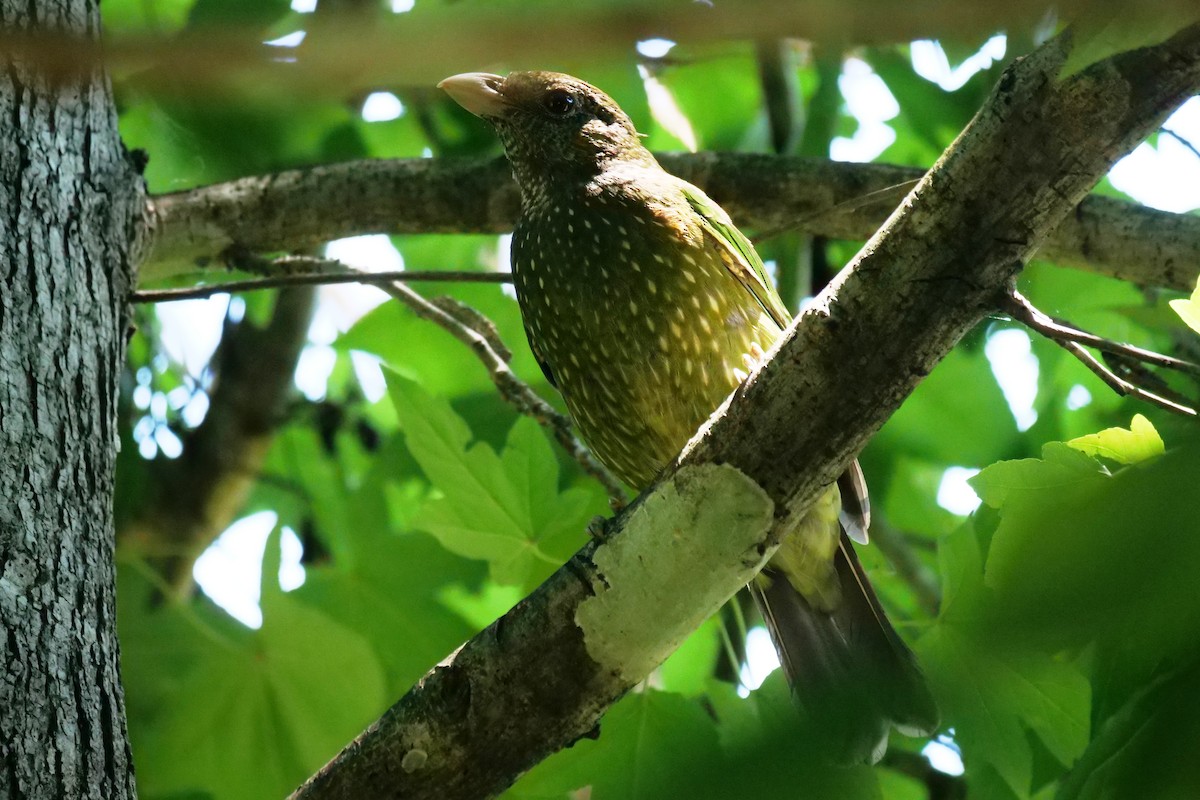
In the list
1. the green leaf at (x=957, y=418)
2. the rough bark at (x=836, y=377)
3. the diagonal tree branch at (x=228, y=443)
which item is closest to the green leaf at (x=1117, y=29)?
the rough bark at (x=836, y=377)

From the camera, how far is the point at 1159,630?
584 mm

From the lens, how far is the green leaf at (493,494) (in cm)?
274

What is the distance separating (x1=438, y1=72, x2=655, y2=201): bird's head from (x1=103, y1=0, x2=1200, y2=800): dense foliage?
158 mm

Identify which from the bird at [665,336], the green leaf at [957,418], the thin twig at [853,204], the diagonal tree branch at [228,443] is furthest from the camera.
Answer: the diagonal tree branch at [228,443]

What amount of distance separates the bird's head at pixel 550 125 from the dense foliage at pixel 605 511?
16 centimetres

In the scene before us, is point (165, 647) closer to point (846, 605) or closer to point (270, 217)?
point (270, 217)

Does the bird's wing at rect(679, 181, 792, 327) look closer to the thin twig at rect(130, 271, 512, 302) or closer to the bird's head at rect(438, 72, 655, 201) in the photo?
the bird's head at rect(438, 72, 655, 201)

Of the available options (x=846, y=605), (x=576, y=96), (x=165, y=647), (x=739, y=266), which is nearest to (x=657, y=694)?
(x=846, y=605)

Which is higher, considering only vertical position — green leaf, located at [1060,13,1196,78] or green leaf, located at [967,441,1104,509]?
green leaf, located at [967,441,1104,509]

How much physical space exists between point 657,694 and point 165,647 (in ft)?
4.27

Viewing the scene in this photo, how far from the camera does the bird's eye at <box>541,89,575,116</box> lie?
3.46 meters

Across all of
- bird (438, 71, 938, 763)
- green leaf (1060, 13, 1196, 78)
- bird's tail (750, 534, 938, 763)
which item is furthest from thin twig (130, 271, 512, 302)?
green leaf (1060, 13, 1196, 78)

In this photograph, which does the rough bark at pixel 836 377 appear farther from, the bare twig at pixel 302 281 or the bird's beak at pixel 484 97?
the bird's beak at pixel 484 97

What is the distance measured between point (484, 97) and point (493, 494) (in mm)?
1294
